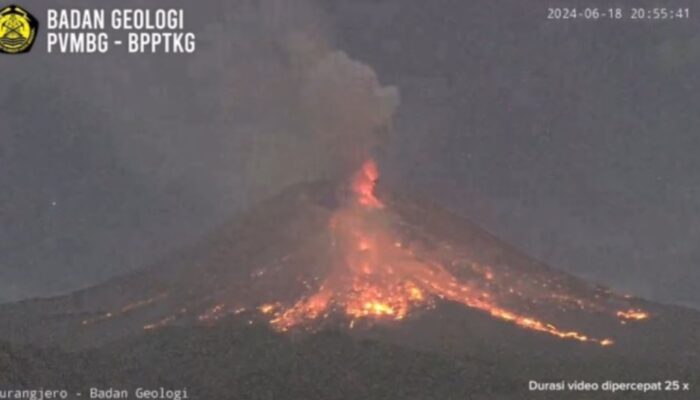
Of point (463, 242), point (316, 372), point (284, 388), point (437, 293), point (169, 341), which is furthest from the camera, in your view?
point (463, 242)

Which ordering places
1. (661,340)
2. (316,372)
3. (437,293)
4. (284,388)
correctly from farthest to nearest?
(437,293), (661,340), (316,372), (284,388)

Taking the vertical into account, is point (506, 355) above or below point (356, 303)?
below

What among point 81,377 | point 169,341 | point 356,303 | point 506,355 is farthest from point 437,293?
point 81,377

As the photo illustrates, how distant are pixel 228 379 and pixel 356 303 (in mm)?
20006

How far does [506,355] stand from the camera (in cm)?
4969

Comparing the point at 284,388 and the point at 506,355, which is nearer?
the point at 284,388

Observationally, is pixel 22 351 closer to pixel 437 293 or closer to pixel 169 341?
pixel 169 341

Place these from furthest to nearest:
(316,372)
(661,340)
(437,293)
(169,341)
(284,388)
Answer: (437,293) < (661,340) < (169,341) < (316,372) < (284,388)

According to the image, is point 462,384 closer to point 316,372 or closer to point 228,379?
point 316,372

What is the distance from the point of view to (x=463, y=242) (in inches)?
3051

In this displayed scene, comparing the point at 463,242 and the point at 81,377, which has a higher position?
the point at 463,242

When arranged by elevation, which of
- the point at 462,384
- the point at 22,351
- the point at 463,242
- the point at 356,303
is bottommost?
the point at 462,384

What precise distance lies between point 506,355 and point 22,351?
30.6m

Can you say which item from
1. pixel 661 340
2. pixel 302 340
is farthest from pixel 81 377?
pixel 661 340
